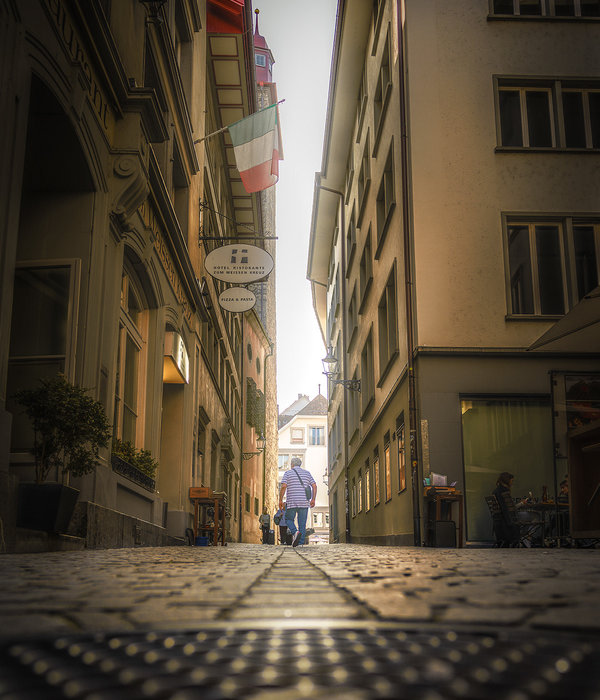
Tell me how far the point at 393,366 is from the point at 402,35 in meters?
6.73

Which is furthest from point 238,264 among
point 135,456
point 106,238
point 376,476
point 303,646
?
point 303,646

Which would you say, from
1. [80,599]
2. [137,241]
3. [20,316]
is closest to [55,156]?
[20,316]

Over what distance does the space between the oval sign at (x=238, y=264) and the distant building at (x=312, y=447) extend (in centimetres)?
6243

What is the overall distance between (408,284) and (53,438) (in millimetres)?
9765

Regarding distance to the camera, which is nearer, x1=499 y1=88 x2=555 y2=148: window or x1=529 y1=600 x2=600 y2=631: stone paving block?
x1=529 y1=600 x2=600 y2=631: stone paving block

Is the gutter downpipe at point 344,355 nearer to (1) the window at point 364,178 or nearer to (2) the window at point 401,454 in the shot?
(1) the window at point 364,178

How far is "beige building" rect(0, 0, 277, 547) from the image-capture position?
6.86 m

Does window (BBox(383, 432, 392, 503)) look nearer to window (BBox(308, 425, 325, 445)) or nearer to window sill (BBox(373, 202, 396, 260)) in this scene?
window sill (BBox(373, 202, 396, 260))

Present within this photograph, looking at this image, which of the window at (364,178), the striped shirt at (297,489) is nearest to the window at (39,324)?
the striped shirt at (297,489)

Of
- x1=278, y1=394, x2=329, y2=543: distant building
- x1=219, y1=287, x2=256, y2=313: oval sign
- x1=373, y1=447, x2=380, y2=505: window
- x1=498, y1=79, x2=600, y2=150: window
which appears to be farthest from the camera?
x1=278, y1=394, x2=329, y2=543: distant building

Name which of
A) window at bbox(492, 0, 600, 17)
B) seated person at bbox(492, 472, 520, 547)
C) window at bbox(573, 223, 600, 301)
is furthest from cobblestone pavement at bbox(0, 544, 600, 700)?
window at bbox(492, 0, 600, 17)

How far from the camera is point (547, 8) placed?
1691 centimetres

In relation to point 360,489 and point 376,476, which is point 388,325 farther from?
point 360,489

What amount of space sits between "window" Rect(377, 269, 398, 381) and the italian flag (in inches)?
139
